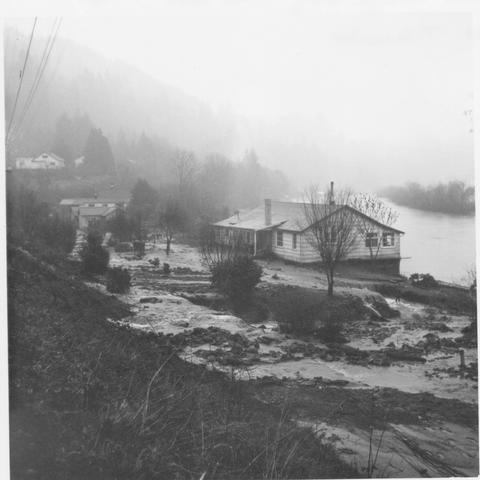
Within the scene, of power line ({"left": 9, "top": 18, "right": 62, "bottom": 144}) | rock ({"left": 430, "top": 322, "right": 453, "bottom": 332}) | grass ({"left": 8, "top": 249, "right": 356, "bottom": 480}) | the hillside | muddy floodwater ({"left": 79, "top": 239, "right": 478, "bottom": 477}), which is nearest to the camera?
grass ({"left": 8, "top": 249, "right": 356, "bottom": 480})

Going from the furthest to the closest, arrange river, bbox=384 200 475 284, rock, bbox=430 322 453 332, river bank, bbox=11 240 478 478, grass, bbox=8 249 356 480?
rock, bbox=430 322 453 332 → river, bbox=384 200 475 284 → river bank, bbox=11 240 478 478 → grass, bbox=8 249 356 480

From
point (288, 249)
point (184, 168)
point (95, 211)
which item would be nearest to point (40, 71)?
point (95, 211)

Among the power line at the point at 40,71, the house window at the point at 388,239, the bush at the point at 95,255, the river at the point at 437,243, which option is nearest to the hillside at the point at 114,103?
the power line at the point at 40,71

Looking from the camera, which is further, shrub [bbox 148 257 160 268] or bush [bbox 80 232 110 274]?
shrub [bbox 148 257 160 268]

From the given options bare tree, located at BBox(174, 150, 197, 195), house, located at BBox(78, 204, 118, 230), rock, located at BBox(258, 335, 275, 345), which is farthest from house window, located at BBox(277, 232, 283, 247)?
house, located at BBox(78, 204, 118, 230)

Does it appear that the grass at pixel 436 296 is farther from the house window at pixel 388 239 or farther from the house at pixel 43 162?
the house at pixel 43 162

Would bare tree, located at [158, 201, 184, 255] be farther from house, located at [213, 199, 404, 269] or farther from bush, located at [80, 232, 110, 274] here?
bush, located at [80, 232, 110, 274]

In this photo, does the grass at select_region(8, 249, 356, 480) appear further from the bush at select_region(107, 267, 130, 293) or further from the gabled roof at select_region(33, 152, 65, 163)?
the gabled roof at select_region(33, 152, 65, 163)

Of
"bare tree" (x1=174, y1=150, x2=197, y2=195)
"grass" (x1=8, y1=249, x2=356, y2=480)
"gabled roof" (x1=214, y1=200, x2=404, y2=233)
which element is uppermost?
"bare tree" (x1=174, y1=150, x2=197, y2=195)

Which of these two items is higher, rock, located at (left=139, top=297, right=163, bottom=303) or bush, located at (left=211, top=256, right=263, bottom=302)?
bush, located at (left=211, top=256, right=263, bottom=302)
